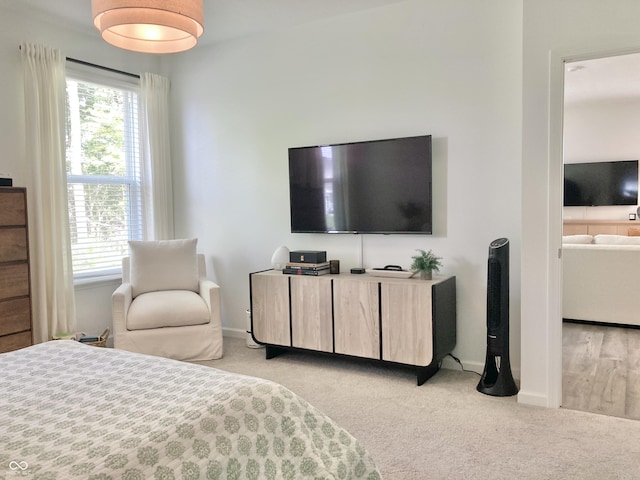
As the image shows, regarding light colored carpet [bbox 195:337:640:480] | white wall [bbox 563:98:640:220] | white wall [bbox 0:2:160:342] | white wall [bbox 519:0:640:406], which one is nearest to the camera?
light colored carpet [bbox 195:337:640:480]

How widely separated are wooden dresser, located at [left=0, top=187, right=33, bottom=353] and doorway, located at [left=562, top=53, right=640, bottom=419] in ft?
11.3

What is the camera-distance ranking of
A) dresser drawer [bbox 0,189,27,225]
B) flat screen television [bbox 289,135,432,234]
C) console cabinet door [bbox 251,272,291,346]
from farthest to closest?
console cabinet door [bbox 251,272,291,346] < flat screen television [bbox 289,135,432,234] < dresser drawer [bbox 0,189,27,225]

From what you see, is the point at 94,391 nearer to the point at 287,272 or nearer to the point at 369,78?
the point at 287,272

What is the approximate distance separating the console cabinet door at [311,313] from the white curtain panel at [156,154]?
1735 mm

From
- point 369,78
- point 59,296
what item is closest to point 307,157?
point 369,78

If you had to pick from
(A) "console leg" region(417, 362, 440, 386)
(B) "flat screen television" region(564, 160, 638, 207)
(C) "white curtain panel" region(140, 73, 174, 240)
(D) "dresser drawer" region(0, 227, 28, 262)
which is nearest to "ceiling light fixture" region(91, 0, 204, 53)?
(D) "dresser drawer" region(0, 227, 28, 262)

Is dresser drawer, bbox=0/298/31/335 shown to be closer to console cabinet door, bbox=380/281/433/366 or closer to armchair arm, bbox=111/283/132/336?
armchair arm, bbox=111/283/132/336

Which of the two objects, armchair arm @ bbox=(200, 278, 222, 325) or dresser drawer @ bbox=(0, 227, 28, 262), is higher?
dresser drawer @ bbox=(0, 227, 28, 262)

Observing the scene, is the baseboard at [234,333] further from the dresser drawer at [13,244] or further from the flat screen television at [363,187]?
the dresser drawer at [13,244]

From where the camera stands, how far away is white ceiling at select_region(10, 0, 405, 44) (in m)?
3.83

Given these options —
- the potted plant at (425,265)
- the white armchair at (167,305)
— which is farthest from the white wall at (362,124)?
the white armchair at (167,305)

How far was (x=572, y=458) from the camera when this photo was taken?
7.98 ft

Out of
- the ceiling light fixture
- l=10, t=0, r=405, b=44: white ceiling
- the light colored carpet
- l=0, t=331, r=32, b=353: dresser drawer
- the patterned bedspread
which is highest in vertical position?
l=10, t=0, r=405, b=44: white ceiling

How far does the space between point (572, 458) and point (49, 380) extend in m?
2.23
